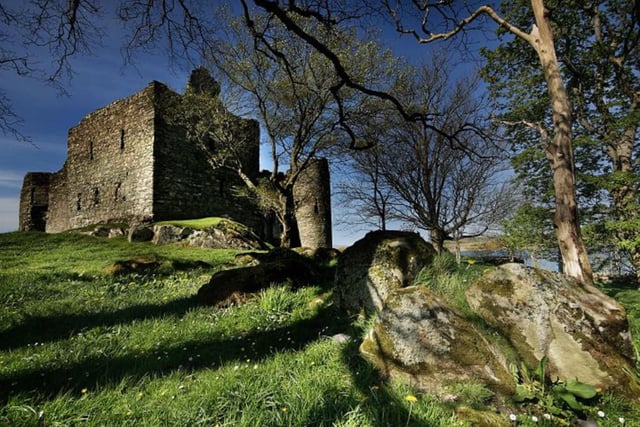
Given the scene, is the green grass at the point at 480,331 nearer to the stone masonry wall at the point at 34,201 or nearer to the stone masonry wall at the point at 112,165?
the stone masonry wall at the point at 112,165

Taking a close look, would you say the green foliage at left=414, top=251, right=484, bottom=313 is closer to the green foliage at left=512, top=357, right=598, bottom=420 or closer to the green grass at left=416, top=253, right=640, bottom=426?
the green grass at left=416, top=253, right=640, bottom=426

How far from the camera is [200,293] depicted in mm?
5758

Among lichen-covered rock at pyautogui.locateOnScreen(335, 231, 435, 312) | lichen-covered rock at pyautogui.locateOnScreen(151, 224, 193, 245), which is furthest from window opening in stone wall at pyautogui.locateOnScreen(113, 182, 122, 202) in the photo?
lichen-covered rock at pyautogui.locateOnScreen(335, 231, 435, 312)

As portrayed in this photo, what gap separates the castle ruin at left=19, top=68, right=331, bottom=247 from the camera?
17031 mm

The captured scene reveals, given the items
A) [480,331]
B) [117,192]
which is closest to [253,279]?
[480,331]

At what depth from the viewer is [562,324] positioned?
3.13 meters

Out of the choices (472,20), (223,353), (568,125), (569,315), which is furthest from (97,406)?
(472,20)

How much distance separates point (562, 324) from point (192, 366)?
368cm

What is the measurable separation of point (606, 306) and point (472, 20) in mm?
5865

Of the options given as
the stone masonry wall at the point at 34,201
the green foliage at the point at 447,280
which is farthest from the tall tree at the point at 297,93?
the stone masonry wall at the point at 34,201

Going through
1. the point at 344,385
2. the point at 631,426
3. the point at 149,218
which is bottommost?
the point at 631,426

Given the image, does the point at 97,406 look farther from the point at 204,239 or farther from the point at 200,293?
the point at 204,239

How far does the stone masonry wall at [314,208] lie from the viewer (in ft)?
70.8

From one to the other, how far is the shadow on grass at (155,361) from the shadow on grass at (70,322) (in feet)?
0.71
